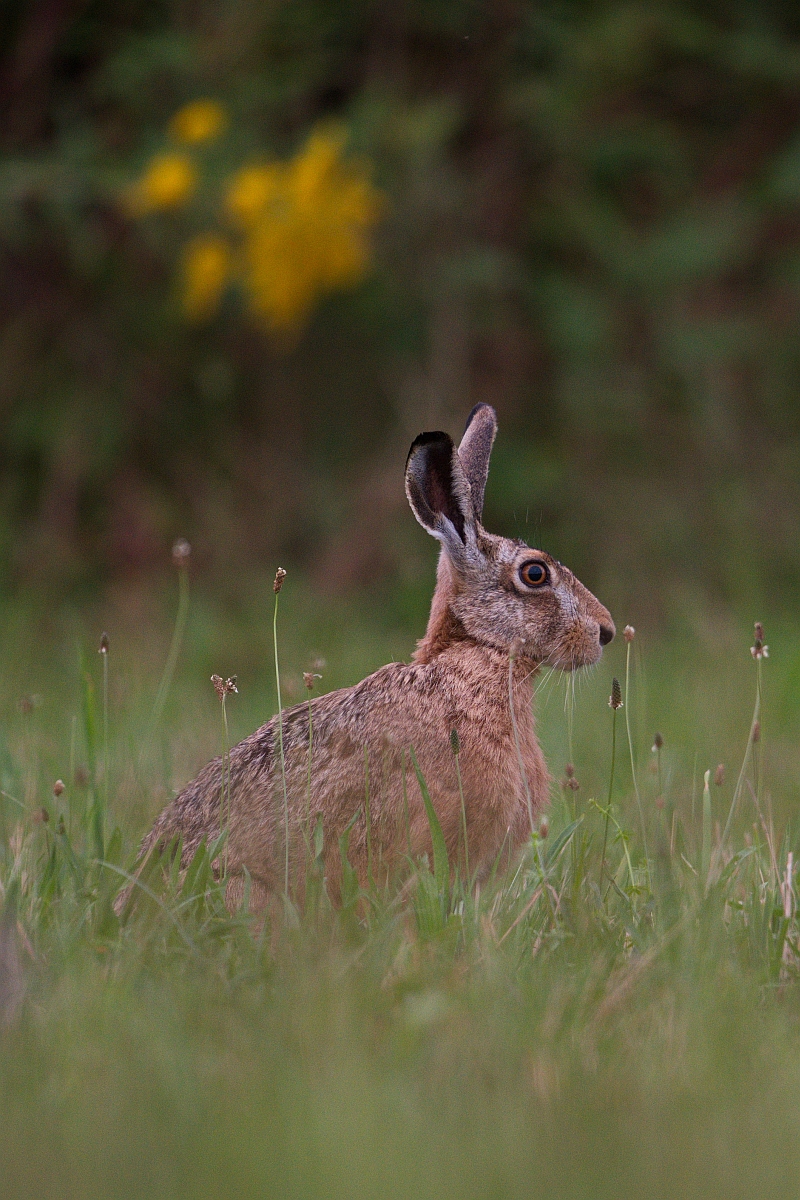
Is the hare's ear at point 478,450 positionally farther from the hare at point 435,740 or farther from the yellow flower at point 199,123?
the yellow flower at point 199,123

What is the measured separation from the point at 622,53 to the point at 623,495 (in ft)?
9.05

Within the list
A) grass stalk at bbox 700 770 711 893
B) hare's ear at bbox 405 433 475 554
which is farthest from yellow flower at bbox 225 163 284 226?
grass stalk at bbox 700 770 711 893

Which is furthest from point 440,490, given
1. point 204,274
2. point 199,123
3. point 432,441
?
point 199,123

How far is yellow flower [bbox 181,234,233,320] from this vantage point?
→ 9.30 metres

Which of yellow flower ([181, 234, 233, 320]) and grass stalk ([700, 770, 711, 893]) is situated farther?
yellow flower ([181, 234, 233, 320])

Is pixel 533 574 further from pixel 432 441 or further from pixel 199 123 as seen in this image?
pixel 199 123

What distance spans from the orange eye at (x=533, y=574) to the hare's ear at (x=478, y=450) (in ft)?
0.68

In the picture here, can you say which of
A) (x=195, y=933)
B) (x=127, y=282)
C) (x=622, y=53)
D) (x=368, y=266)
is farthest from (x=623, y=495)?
(x=195, y=933)

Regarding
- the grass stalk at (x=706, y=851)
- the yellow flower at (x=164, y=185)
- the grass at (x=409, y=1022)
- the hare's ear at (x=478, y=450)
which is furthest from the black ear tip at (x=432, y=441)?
the yellow flower at (x=164, y=185)

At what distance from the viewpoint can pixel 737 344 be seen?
1012 centimetres

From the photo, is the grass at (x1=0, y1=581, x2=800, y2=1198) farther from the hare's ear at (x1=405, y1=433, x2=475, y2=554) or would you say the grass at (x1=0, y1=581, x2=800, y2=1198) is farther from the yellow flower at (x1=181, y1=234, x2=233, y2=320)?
the yellow flower at (x1=181, y1=234, x2=233, y2=320)

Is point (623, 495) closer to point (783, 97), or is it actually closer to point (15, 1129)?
point (783, 97)

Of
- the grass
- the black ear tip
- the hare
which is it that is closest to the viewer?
the grass

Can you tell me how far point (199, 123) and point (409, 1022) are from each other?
7.37 metres
